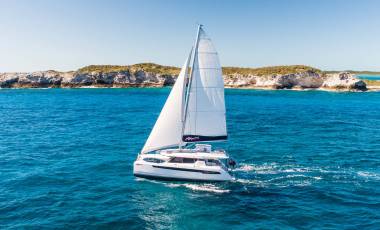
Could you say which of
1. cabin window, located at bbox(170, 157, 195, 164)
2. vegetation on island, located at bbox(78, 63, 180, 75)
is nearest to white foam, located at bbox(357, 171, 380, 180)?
cabin window, located at bbox(170, 157, 195, 164)

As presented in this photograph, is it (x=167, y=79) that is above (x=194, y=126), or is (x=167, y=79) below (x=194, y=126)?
above

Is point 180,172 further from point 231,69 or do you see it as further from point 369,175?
point 231,69

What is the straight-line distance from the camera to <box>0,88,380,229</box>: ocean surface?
23672 mm

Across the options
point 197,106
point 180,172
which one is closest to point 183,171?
point 180,172

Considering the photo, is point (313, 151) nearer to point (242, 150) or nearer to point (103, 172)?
point (242, 150)

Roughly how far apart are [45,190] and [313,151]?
31.4m

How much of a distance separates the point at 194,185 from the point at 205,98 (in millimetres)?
8236

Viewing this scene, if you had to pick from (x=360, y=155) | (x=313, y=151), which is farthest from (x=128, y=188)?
(x=360, y=155)

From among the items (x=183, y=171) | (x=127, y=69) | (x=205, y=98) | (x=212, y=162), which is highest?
(x=127, y=69)

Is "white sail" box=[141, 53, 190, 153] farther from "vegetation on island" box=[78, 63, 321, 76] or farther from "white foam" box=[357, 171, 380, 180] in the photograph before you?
"vegetation on island" box=[78, 63, 321, 76]

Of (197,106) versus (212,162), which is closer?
(212,162)

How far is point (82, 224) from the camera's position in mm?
22688

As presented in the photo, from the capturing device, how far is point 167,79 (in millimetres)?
169750

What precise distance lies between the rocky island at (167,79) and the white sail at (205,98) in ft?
414
